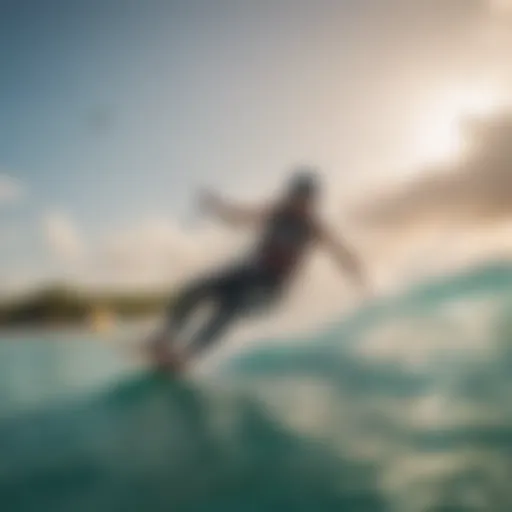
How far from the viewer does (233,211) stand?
61.9 inches

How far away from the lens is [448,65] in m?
1.59

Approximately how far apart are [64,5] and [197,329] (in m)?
0.79

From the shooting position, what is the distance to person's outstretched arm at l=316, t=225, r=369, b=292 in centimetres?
155

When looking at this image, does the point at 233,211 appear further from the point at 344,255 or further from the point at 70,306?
the point at 70,306

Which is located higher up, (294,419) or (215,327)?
(215,327)

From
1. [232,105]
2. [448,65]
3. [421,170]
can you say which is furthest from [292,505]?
[448,65]

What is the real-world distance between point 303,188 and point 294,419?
47cm

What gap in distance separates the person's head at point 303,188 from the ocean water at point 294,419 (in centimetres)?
25

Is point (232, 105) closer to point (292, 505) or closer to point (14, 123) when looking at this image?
point (14, 123)

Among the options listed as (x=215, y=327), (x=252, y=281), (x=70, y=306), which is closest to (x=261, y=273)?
(x=252, y=281)

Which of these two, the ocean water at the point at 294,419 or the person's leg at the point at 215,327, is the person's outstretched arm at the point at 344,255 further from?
the person's leg at the point at 215,327

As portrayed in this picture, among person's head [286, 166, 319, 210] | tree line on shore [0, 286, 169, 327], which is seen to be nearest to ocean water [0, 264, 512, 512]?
tree line on shore [0, 286, 169, 327]

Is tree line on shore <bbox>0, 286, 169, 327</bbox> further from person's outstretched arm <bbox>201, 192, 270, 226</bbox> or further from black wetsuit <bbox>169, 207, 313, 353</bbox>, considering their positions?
person's outstretched arm <bbox>201, 192, 270, 226</bbox>

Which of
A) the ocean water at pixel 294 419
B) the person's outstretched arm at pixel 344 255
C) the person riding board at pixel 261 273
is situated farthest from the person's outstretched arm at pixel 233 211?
the ocean water at pixel 294 419
